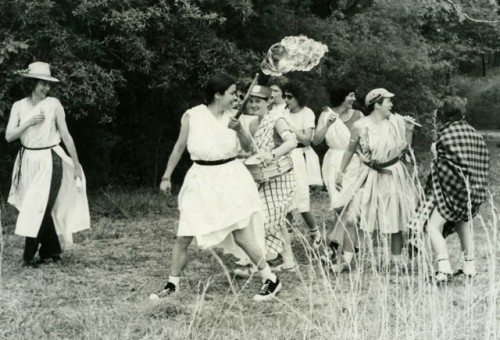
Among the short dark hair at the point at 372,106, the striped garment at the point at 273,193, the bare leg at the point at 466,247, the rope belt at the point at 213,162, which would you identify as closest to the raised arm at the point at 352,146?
the short dark hair at the point at 372,106

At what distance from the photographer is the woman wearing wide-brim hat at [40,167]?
287 inches

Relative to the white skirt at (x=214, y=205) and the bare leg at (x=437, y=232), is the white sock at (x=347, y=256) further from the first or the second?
the white skirt at (x=214, y=205)

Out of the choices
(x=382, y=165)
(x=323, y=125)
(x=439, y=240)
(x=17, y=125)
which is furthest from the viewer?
(x=323, y=125)

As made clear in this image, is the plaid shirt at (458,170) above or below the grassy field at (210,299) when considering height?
above

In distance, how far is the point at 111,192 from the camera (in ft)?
43.9

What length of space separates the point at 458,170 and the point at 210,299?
7.90 ft

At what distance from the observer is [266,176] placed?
6.89 meters

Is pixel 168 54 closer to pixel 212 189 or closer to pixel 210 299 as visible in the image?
pixel 212 189

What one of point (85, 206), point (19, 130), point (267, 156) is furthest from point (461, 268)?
point (19, 130)

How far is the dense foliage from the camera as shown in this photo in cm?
1082

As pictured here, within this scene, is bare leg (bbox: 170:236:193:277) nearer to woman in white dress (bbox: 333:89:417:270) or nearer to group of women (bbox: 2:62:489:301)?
group of women (bbox: 2:62:489:301)

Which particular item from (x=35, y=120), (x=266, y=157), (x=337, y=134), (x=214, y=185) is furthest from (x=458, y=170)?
(x=35, y=120)

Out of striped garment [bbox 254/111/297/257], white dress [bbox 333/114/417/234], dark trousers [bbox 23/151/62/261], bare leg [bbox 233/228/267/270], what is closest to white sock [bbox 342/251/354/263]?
white dress [bbox 333/114/417/234]

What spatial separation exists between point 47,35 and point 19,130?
3908 mm
